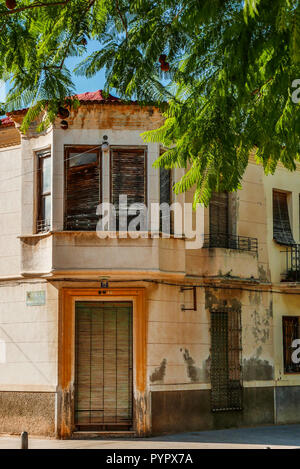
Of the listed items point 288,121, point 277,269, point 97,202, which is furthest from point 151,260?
point 288,121

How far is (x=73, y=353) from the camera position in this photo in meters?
17.2

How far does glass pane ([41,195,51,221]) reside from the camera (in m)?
17.5

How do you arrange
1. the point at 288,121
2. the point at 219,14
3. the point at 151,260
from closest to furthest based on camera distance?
the point at 219,14
the point at 288,121
the point at 151,260

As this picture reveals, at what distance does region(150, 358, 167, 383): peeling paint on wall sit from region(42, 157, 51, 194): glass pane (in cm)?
492

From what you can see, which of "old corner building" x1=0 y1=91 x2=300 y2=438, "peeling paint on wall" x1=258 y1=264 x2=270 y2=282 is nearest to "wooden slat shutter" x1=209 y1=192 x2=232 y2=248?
"old corner building" x1=0 y1=91 x2=300 y2=438

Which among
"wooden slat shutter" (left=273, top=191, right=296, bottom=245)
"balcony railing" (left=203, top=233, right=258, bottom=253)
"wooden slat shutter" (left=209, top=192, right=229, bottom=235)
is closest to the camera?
"balcony railing" (left=203, top=233, right=258, bottom=253)

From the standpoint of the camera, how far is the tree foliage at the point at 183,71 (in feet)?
24.9

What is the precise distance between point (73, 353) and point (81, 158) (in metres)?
4.56

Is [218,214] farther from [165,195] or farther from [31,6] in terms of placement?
[31,6]

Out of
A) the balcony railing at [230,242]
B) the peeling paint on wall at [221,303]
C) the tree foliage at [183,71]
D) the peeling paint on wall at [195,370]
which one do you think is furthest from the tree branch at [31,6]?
the peeling paint on wall at [221,303]

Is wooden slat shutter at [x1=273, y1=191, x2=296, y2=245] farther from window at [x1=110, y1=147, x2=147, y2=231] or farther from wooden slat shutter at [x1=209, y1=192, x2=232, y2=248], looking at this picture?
window at [x1=110, y1=147, x2=147, y2=231]

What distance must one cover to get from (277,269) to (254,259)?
1.50 meters
